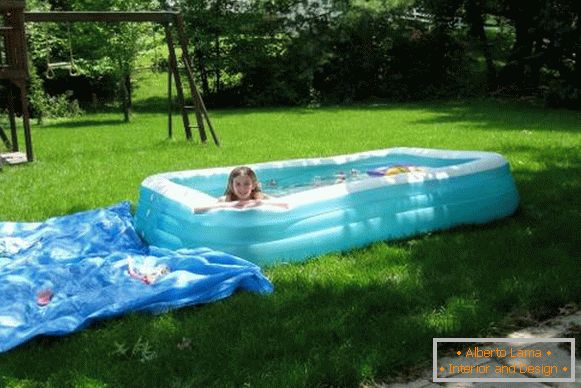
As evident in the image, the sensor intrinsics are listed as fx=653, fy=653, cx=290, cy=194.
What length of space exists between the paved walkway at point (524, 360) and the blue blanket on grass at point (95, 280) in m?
1.59

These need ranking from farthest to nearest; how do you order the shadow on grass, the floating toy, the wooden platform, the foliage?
the foliage
the shadow on grass
the wooden platform
the floating toy

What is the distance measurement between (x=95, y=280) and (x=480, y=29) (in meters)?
20.6

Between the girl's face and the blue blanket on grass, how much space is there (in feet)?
2.91

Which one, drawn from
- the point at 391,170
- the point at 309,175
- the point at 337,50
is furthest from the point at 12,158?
the point at 337,50

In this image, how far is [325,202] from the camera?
18.3ft

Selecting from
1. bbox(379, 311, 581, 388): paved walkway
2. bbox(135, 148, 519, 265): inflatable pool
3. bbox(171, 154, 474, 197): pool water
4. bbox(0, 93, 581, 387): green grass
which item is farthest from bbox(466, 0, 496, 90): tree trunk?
bbox(379, 311, 581, 388): paved walkway

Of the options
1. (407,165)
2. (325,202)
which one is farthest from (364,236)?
(407,165)

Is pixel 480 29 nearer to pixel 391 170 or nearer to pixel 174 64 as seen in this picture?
pixel 174 64

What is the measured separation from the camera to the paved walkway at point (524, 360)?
3396mm

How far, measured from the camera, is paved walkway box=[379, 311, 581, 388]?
340 cm

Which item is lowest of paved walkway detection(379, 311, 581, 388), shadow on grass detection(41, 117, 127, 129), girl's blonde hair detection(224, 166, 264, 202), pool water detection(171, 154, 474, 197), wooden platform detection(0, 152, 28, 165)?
paved walkway detection(379, 311, 581, 388)

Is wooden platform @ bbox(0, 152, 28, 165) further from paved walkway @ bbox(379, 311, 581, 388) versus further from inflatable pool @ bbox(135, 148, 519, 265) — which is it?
paved walkway @ bbox(379, 311, 581, 388)

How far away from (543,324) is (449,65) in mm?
A: 20110

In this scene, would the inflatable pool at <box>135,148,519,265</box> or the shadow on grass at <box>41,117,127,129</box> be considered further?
the shadow on grass at <box>41,117,127,129</box>
